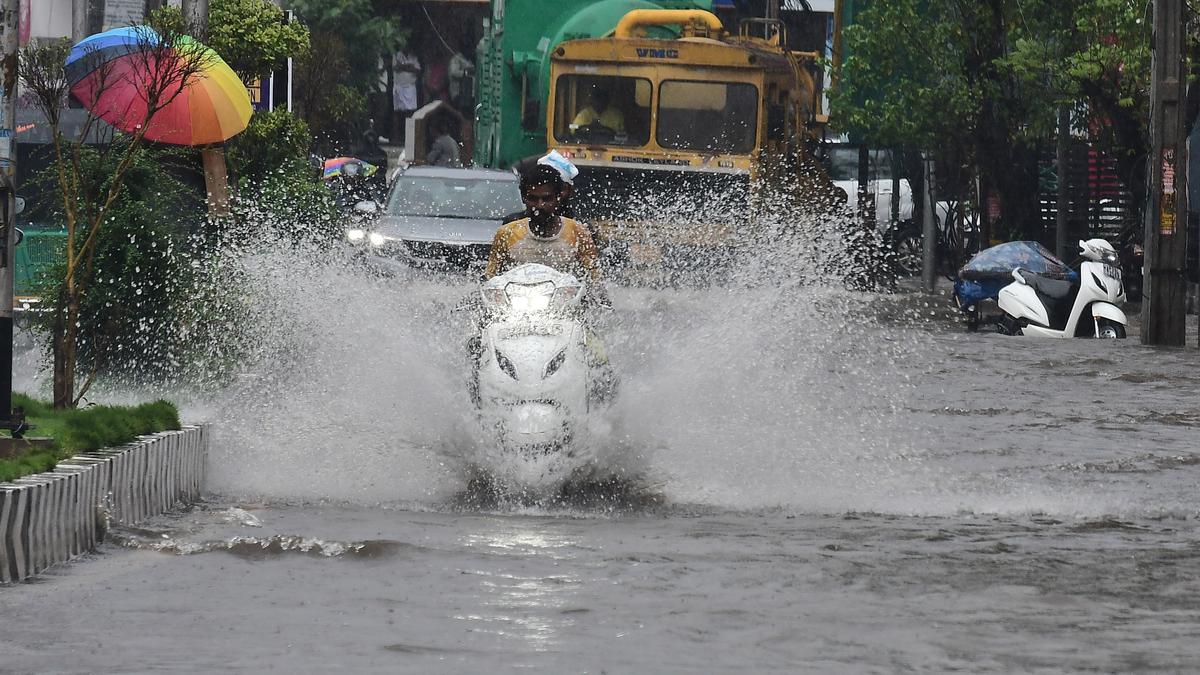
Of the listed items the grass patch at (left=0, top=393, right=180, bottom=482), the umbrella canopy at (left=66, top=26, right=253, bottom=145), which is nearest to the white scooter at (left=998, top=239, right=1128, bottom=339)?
the umbrella canopy at (left=66, top=26, right=253, bottom=145)

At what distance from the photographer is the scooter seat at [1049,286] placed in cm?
2216

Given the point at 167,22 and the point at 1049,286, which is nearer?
the point at 167,22

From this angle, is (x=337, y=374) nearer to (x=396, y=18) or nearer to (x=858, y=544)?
(x=858, y=544)

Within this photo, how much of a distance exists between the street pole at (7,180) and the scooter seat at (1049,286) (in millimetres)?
14929

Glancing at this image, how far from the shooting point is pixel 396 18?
51531mm

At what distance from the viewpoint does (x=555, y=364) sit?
8.95 metres

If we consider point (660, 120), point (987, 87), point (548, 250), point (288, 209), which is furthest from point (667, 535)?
point (987, 87)

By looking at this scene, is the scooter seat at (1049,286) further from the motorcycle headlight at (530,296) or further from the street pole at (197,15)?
the motorcycle headlight at (530,296)

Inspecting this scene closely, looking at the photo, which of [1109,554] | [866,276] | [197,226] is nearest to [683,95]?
[866,276]

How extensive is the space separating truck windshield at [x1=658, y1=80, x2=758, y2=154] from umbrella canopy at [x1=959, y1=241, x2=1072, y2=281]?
3.03 meters

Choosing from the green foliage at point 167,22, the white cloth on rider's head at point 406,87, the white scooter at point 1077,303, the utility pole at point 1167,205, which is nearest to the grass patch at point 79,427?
the green foliage at point 167,22

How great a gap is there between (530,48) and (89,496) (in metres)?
18.2

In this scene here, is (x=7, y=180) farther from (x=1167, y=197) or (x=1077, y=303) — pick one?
(x=1077, y=303)

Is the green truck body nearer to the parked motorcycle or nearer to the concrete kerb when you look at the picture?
the parked motorcycle
